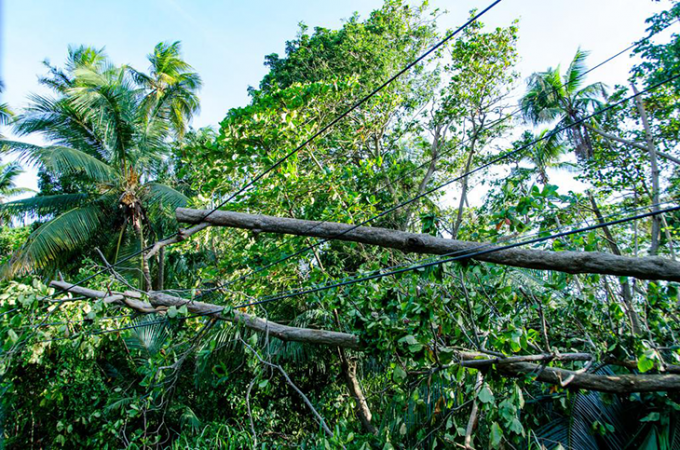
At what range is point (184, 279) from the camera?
428 inches

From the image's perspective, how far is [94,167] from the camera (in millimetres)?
9406

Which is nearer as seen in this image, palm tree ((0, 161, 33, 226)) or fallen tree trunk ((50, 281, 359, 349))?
fallen tree trunk ((50, 281, 359, 349))

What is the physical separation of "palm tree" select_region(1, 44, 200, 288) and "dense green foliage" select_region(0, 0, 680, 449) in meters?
0.05

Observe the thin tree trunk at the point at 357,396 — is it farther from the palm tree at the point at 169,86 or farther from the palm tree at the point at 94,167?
the palm tree at the point at 169,86

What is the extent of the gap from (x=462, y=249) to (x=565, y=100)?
9040 millimetres

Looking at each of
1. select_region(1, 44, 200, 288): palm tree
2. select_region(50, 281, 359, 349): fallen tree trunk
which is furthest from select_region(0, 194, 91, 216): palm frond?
select_region(50, 281, 359, 349): fallen tree trunk

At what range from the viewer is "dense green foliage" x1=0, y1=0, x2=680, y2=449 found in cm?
333

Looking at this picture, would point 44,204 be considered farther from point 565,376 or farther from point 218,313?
point 565,376

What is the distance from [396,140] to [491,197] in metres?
2.56

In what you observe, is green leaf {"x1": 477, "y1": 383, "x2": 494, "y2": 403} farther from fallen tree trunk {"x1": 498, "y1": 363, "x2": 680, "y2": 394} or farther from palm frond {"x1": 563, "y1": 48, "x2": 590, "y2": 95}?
palm frond {"x1": 563, "y1": 48, "x2": 590, "y2": 95}

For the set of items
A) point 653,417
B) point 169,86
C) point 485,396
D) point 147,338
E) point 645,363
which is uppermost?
point 169,86

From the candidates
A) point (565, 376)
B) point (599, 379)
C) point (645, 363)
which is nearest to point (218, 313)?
point (565, 376)

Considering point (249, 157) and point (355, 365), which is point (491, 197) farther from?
point (249, 157)

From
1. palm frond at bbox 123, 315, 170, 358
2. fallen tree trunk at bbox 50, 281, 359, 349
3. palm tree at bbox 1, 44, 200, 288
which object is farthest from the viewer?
palm tree at bbox 1, 44, 200, 288
